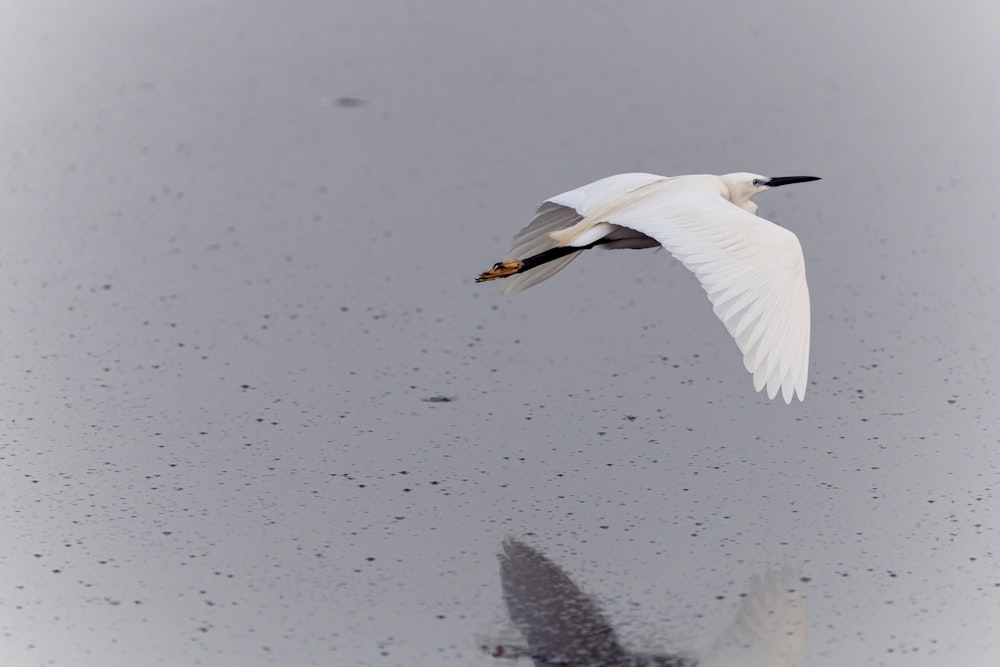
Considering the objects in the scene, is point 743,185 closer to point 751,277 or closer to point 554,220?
point 554,220

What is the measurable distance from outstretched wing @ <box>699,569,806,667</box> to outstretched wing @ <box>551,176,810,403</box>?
16.9 inches

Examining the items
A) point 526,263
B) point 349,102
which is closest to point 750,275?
point 526,263

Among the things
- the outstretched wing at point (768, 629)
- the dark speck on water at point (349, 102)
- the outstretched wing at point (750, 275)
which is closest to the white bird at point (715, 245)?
the outstretched wing at point (750, 275)

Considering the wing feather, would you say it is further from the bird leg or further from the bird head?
the bird head

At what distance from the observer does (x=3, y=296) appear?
16.4ft

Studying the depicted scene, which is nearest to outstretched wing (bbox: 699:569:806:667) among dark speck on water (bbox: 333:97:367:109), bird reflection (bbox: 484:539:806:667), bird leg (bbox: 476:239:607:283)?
bird reflection (bbox: 484:539:806:667)

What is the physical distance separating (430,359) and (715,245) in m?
1.12

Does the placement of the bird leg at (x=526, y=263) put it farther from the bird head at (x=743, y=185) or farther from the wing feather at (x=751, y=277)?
the bird head at (x=743, y=185)

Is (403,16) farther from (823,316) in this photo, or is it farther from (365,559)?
(365,559)

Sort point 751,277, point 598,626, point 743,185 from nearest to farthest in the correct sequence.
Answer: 1. point 598,626
2. point 751,277
3. point 743,185

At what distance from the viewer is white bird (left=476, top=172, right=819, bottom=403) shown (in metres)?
3.61

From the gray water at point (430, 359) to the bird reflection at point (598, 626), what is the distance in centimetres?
4

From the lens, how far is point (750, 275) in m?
3.70

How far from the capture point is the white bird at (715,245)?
3.61 m
